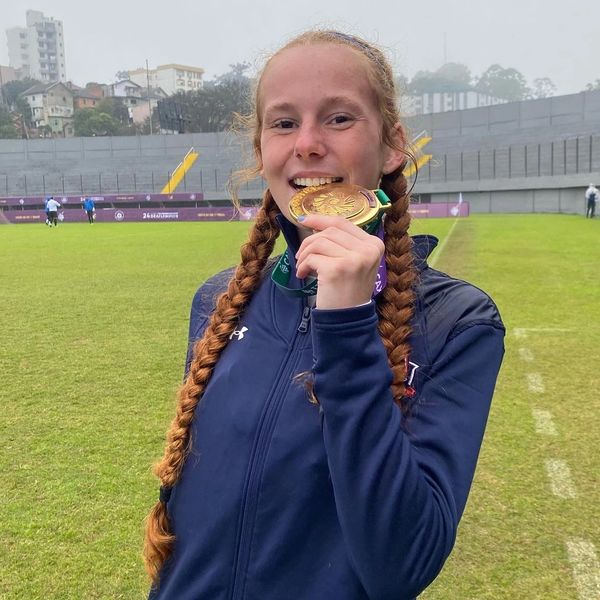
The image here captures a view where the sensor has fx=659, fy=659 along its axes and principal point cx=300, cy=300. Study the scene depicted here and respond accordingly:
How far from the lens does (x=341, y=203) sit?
123cm

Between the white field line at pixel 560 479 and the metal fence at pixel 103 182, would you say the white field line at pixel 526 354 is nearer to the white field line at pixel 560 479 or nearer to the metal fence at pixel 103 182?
the white field line at pixel 560 479

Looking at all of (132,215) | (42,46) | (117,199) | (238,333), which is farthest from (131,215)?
(42,46)

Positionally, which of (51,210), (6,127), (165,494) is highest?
(6,127)

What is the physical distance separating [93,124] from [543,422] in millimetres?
87931

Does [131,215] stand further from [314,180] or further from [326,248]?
[326,248]

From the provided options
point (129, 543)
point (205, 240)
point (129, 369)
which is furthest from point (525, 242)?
point (129, 543)

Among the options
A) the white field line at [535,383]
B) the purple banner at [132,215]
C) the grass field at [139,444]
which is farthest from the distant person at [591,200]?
the white field line at [535,383]

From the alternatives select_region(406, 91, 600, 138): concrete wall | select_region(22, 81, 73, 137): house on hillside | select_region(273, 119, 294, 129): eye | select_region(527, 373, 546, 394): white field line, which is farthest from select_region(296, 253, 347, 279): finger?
select_region(22, 81, 73, 137): house on hillside

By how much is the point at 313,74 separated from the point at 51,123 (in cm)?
11971

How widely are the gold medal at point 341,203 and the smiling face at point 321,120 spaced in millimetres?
70

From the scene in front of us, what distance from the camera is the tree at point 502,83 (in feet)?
539

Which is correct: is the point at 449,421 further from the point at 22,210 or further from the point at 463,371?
the point at 22,210

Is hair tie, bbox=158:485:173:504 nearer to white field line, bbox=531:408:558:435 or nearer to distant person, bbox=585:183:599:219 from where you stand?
white field line, bbox=531:408:558:435

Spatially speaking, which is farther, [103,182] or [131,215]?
[103,182]
